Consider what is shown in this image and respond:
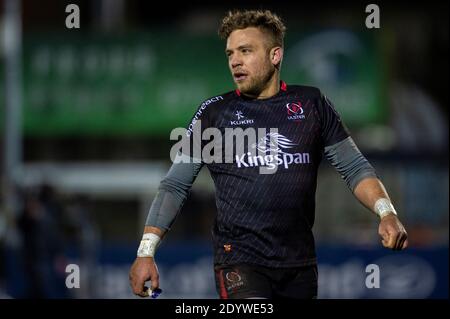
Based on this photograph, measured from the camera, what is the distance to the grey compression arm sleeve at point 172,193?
5.73m

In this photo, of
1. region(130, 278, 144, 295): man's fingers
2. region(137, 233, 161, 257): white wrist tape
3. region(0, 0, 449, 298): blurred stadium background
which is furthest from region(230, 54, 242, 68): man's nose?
region(0, 0, 449, 298): blurred stadium background

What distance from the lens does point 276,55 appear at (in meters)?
5.85

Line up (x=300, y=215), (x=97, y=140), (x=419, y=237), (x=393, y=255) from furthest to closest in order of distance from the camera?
(x=97, y=140) → (x=419, y=237) → (x=393, y=255) → (x=300, y=215)

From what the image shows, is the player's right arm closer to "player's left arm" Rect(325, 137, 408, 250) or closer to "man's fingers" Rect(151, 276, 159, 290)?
"man's fingers" Rect(151, 276, 159, 290)

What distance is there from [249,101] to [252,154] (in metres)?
0.33

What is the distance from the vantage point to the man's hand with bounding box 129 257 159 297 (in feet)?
17.6

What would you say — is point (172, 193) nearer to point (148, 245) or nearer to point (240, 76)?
point (148, 245)

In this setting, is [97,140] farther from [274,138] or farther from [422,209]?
[274,138]

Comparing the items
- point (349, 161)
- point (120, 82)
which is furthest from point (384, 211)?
point (120, 82)

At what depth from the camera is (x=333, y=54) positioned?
65.2 feet

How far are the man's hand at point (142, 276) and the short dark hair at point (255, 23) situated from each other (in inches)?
→ 56.1

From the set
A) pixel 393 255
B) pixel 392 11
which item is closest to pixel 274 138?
pixel 393 255

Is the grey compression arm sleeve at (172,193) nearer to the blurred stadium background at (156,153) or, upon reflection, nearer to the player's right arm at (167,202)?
the player's right arm at (167,202)

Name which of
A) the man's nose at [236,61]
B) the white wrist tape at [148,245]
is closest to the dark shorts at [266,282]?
the white wrist tape at [148,245]
